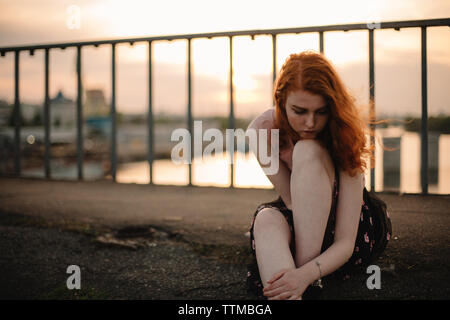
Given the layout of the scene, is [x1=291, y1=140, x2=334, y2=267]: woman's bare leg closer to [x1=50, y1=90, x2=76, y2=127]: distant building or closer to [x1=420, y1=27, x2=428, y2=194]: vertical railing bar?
[x1=420, y1=27, x2=428, y2=194]: vertical railing bar

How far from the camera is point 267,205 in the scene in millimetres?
1411

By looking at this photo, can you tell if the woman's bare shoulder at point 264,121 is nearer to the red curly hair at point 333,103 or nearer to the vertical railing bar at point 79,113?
the red curly hair at point 333,103

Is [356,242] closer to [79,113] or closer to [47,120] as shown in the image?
[79,113]

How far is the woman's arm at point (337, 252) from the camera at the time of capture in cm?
110

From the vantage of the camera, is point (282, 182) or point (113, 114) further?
point (113, 114)

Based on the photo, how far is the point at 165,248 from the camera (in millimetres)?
1723

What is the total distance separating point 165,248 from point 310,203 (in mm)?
791

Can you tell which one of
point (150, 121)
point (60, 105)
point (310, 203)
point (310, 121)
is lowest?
point (310, 203)

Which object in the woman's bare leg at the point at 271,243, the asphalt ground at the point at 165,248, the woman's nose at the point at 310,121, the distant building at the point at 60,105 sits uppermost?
the distant building at the point at 60,105

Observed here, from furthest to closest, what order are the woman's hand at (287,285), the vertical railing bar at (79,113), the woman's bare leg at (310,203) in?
the vertical railing bar at (79,113)
the woman's bare leg at (310,203)
the woman's hand at (287,285)

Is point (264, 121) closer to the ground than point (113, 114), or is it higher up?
closer to the ground

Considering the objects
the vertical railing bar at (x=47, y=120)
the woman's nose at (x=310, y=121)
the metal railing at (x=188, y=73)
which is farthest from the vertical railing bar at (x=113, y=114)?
the woman's nose at (x=310, y=121)

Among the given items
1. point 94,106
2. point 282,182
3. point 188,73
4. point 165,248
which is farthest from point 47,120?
point 94,106
